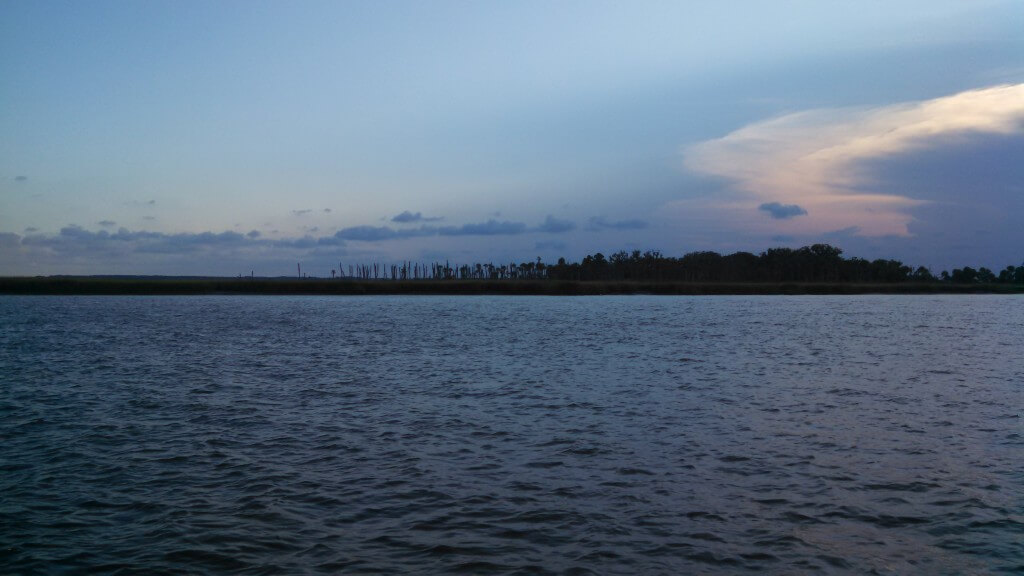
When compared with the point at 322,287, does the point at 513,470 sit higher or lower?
lower

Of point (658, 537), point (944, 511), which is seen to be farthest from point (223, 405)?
point (944, 511)

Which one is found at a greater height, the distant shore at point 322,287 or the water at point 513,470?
the distant shore at point 322,287

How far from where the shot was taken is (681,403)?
21.9m

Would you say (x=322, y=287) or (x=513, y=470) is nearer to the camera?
(x=513, y=470)

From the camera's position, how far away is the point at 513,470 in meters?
13.9

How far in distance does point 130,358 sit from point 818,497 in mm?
34642

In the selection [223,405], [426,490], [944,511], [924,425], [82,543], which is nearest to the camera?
[82,543]

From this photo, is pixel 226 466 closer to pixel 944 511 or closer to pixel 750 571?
pixel 750 571

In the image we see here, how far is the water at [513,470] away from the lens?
9.70 m

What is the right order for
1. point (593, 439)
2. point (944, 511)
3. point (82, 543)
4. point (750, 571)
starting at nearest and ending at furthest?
point (750, 571), point (82, 543), point (944, 511), point (593, 439)

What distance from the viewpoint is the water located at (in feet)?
31.8

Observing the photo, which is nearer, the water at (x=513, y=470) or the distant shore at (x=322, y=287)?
the water at (x=513, y=470)

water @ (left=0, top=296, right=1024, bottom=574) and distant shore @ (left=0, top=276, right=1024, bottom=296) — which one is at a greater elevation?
distant shore @ (left=0, top=276, right=1024, bottom=296)

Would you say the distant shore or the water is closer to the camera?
the water
